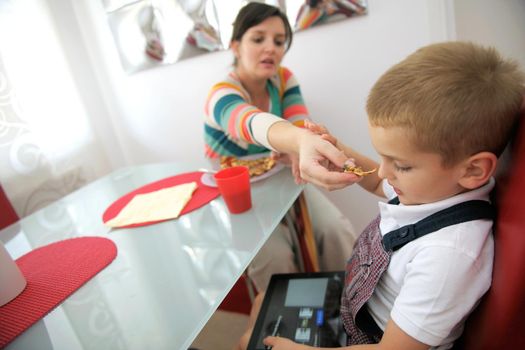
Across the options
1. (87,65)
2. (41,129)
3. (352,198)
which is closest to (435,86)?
(352,198)

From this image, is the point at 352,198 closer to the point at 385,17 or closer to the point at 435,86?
the point at 385,17

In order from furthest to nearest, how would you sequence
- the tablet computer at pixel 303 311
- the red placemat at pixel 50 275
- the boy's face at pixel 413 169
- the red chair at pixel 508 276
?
the tablet computer at pixel 303 311
the red placemat at pixel 50 275
the boy's face at pixel 413 169
the red chair at pixel 508 276

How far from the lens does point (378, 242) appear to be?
0.67m

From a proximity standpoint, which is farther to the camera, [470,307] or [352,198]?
[352,198]

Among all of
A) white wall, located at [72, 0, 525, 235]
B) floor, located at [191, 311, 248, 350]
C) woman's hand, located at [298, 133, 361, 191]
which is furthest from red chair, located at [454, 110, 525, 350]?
floor, located at [191, 311, 248, 350]

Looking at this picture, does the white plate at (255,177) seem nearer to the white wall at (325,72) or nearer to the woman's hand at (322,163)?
the woman's hand at (322,163)

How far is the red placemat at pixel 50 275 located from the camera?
633mm

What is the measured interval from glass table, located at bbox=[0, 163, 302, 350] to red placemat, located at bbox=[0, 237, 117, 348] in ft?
0.06

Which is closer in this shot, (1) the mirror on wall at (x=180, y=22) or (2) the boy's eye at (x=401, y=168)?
(2) the boy's eye at (x=401, y=168)

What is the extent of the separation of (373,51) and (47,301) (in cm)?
148

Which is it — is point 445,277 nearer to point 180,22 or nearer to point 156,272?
point 156,272

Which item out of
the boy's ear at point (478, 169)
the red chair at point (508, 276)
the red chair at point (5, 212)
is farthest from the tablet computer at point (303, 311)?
the red chair at point (5, 212)

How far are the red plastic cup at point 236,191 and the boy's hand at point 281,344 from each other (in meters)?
0.33

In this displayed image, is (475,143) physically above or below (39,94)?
below
